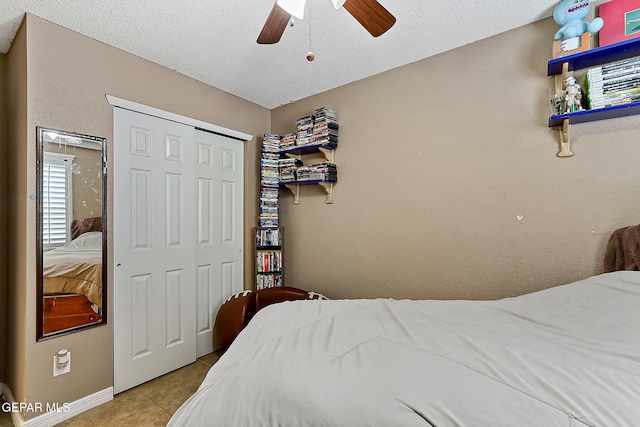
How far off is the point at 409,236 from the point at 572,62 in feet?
4.85

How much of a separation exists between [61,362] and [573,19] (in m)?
3.78

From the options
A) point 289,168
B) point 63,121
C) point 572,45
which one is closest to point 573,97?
point 572,45

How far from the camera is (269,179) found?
299 centimetres

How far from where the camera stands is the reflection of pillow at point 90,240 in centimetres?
195

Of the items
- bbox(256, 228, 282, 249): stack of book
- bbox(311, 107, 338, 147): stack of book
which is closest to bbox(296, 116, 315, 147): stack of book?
bbox(311, 107, 338, 147): stack of book

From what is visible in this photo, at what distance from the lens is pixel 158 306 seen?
236 cm

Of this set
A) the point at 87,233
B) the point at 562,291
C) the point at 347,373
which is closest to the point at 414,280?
the point at 562,291

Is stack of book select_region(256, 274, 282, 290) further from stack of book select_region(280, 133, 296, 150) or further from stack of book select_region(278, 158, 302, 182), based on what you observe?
stack of book select_region(280, 133, 296, 150)

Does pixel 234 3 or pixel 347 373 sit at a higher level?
pixel 234 3

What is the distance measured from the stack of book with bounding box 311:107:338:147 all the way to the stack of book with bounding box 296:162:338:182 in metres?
0.22

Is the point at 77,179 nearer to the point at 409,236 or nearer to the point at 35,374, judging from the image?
the point at 35,374

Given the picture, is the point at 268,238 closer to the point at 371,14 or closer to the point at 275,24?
the point at 275,24

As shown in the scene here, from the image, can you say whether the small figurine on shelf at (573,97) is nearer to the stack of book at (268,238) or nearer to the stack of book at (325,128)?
the stack of book at (325,128)

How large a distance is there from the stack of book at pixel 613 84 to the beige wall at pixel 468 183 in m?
0.18
